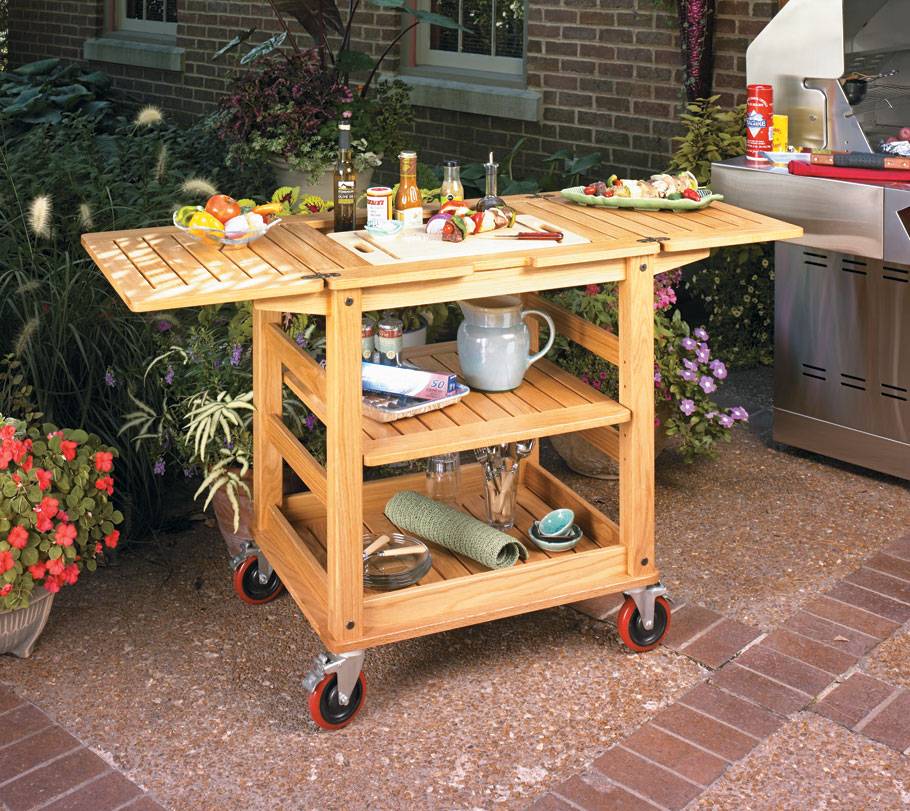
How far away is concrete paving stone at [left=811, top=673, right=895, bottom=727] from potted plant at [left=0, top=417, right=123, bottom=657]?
5.94ft

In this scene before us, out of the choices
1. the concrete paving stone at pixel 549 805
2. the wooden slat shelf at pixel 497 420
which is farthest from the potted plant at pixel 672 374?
the concrete paving stone at pixel 549 805

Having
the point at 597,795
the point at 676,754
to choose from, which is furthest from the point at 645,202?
the point at 597,795

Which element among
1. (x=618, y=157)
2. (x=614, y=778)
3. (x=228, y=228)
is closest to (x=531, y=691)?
(x=614, y=778)

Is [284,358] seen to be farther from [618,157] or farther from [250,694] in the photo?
[618,157]

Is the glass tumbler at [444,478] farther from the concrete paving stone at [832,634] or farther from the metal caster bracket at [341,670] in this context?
the concrete paving stone at [832,634]

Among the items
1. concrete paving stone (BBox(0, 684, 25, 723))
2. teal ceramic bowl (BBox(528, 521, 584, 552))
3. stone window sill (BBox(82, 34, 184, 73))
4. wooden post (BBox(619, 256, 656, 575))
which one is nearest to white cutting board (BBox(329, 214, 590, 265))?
wooden post (BBox(619, 256, 656, 575))

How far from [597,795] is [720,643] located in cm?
77

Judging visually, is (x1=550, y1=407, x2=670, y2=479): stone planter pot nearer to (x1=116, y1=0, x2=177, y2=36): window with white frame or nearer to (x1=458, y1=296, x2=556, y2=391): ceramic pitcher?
(x1=458, y1=296, x2=556, y2=391): ceramic pitcher

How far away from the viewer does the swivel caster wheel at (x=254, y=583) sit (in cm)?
347

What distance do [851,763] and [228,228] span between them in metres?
1.81

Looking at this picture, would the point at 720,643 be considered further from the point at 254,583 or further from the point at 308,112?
the point at 308,112

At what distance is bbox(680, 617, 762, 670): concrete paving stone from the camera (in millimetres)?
3225

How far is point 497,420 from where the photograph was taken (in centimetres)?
302

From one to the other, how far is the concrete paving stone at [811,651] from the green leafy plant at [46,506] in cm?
173
